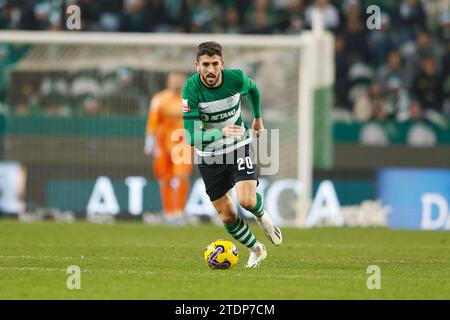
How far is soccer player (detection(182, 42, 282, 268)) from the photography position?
10.8 meters

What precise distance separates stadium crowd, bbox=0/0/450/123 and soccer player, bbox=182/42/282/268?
33.0ft

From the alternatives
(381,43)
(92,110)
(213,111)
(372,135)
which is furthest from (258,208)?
(381,43)

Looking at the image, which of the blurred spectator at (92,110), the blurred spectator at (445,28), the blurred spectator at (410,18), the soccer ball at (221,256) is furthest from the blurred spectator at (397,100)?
the soccer ball at (221,256)

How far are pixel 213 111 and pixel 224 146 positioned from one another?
344 millimetres

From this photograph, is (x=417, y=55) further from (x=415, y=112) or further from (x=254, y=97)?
(x=254, y=97)

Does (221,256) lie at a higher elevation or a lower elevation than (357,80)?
lower

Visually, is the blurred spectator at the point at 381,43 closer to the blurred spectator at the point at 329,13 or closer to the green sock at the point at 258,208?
the blurred spectator at the point at 329,13

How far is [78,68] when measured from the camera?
19.3m

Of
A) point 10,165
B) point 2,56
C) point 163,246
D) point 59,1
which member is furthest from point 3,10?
point 163,246

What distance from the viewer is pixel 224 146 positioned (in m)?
11.0

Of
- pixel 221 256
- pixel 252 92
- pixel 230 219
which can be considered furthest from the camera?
pixel 252 92

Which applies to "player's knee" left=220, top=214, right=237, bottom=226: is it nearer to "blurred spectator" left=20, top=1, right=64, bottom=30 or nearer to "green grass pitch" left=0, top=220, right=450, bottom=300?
"green grass pitch" left=0, top=220, right=450, bottom=300

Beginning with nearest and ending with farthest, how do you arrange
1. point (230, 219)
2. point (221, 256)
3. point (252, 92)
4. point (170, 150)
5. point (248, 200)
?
point (221, 256)
point (248, 200)
point (230, 219)
point (252, 92)
point (170, 150)

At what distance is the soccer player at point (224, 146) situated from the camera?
425 inches
